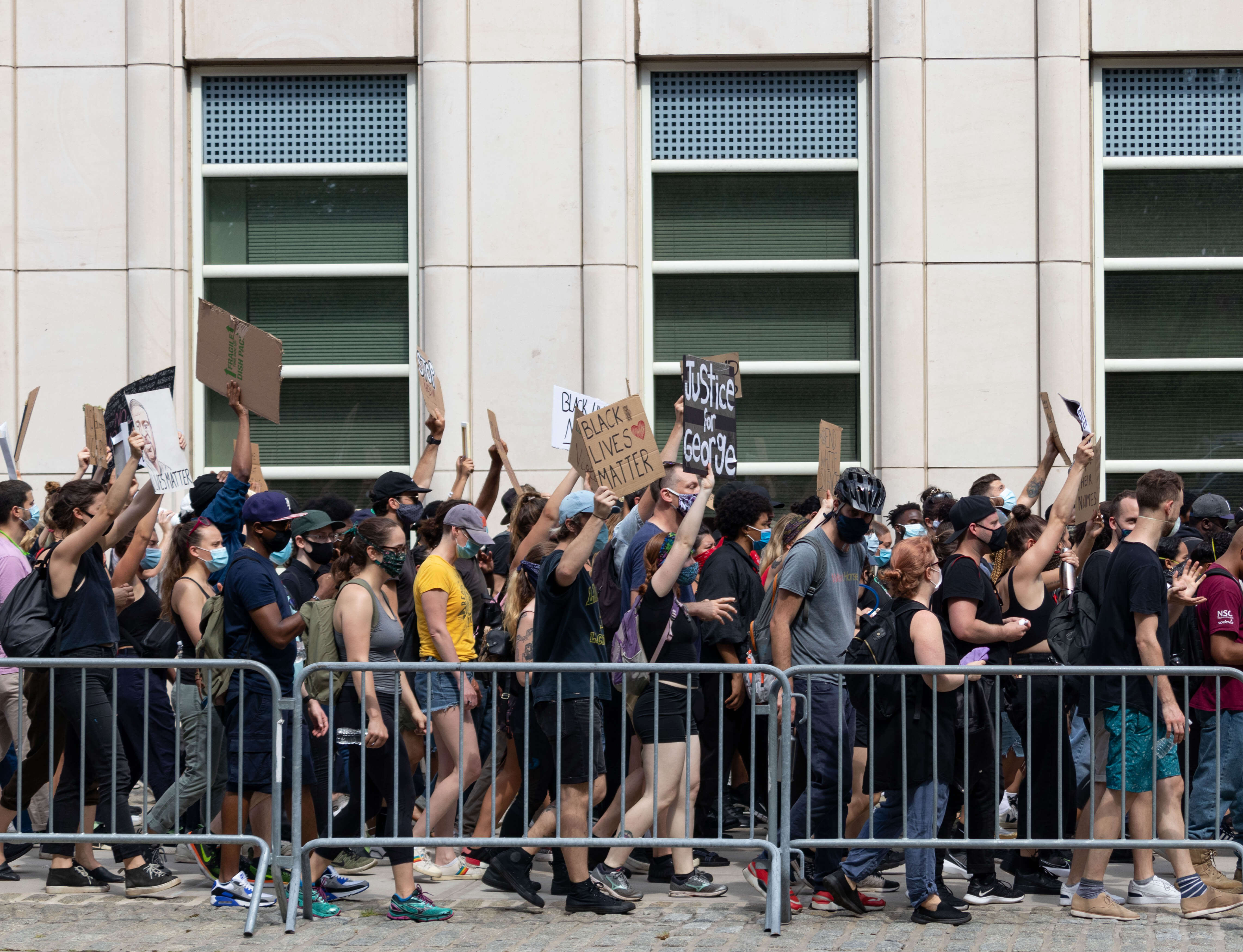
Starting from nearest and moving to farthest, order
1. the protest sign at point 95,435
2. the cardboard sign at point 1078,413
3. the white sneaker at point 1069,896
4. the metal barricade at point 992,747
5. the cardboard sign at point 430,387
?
the metal barricade at point 992,747 < the white sneaker at point 1069,896 < the cardboard sign at point 1078,413 < the protest sign at point 95,435 < the cardboard sign at point 430,387

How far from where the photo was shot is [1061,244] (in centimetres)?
1434

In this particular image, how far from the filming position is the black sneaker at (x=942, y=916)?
7270 millimetres

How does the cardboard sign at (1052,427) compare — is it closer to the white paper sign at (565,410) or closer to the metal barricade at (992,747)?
the metal barricade at (992,747)

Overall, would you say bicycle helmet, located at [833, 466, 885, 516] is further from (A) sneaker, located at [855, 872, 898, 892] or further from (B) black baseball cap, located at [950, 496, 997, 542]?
(A) sneaker, located at [855, 872, 898, 892]

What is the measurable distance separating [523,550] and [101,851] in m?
3.12

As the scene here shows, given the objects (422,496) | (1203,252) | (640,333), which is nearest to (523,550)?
(422,496)

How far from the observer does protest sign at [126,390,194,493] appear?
27.7ft

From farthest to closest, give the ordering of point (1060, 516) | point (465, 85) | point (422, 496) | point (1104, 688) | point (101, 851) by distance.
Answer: point (465, 85)
point (422, 496)
point (101, 851)
point (1060, 516)
point (1104, 688)

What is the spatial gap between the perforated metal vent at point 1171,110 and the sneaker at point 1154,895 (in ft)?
30.1

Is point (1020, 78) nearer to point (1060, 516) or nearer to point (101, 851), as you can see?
point (1060, 516)

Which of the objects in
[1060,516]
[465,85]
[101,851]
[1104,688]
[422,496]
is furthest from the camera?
[465,85]

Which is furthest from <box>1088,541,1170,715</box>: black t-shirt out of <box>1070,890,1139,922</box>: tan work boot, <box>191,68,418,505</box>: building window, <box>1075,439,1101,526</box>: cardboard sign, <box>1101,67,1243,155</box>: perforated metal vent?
<box>191,68,418,505</box>: building window

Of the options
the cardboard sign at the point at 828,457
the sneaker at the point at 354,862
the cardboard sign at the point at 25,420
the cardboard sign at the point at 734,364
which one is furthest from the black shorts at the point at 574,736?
the cardboard sign at the point at 25,420

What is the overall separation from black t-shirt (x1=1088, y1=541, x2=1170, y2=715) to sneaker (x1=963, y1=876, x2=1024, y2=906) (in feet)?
3.65
